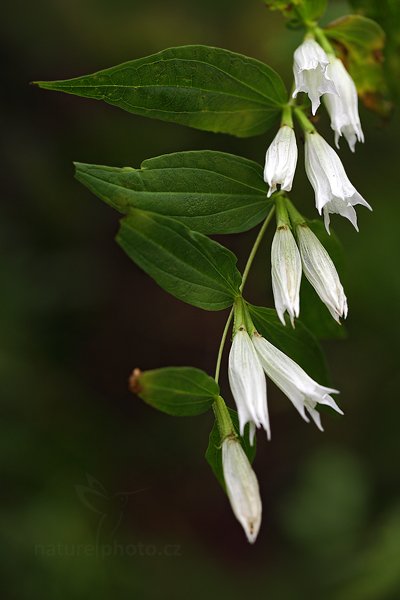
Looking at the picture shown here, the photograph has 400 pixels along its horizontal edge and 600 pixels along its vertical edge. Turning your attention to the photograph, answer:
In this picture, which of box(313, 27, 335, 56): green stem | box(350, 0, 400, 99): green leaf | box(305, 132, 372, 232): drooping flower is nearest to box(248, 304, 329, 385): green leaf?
box(305, 132, 372, 232): drooping flower

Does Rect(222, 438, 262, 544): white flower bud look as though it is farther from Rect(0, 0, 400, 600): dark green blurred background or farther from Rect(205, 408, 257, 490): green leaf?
Rect(0, 0, 400, 600): dark green blurred background

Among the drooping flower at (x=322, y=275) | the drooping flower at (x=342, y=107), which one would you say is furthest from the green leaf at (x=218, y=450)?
the drooping flower at (x=342, y=107)

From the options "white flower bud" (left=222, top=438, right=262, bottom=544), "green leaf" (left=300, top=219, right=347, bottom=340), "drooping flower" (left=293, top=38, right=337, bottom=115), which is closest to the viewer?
"white flower bud" (left=222, top=438, right=262, bottom=544)

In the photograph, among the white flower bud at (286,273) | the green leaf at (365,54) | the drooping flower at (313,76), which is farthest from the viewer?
the green leaf at (365,54)

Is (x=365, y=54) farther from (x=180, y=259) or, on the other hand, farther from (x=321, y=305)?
(x=180, y=259)

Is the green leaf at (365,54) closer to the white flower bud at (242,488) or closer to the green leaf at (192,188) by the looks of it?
the green leaf at (192,188)

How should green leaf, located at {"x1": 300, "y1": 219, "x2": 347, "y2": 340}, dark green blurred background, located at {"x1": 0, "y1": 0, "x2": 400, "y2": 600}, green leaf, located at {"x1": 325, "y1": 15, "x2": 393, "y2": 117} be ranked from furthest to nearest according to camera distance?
dark green blurred background, located at {"x1": 0, "y1": 0, "x2": 400, "y2": 600}, green leaf, located at {"x1": 325, "y1": 15, "x2": 393, "y2": 117}, green leaf, located at {"x1": 300, "y1": 219, "x2": 347, "y2": 340}
